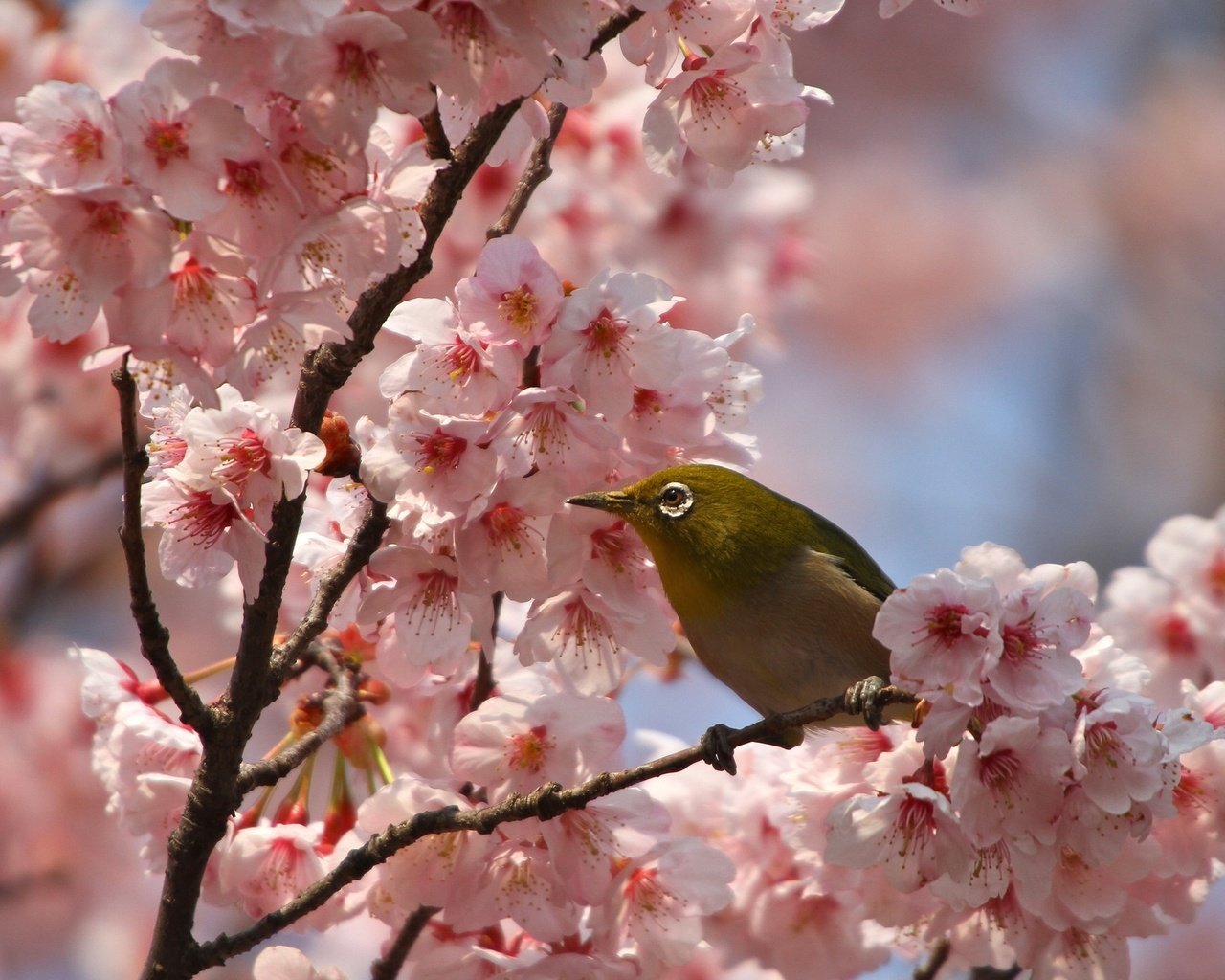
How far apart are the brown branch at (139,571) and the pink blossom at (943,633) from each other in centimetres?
113

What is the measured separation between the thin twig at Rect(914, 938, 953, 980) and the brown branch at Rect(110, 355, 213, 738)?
179cm

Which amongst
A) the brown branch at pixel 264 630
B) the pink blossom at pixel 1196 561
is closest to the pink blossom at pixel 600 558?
the brown branch at pixel 264 630

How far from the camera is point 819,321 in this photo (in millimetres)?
9352

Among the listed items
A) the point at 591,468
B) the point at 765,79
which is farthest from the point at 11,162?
the point at 765,79

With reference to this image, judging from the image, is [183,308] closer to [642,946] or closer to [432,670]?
[432,670]

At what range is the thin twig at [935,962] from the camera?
3.12 metres

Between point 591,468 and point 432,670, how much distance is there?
2.26 ft

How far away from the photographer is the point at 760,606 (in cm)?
324

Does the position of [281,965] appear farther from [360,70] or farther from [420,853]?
[360,70]

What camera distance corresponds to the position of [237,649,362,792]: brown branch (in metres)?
2.40

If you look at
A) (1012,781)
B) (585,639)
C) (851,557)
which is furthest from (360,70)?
(851,557)

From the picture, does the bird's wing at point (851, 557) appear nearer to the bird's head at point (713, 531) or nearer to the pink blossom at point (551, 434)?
the bird's head at point (713, 531)

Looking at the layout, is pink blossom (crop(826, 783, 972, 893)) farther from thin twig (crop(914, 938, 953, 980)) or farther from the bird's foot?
thin twig (crop(914, 938, 953, 980))

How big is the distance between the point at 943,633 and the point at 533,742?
0.89 m
